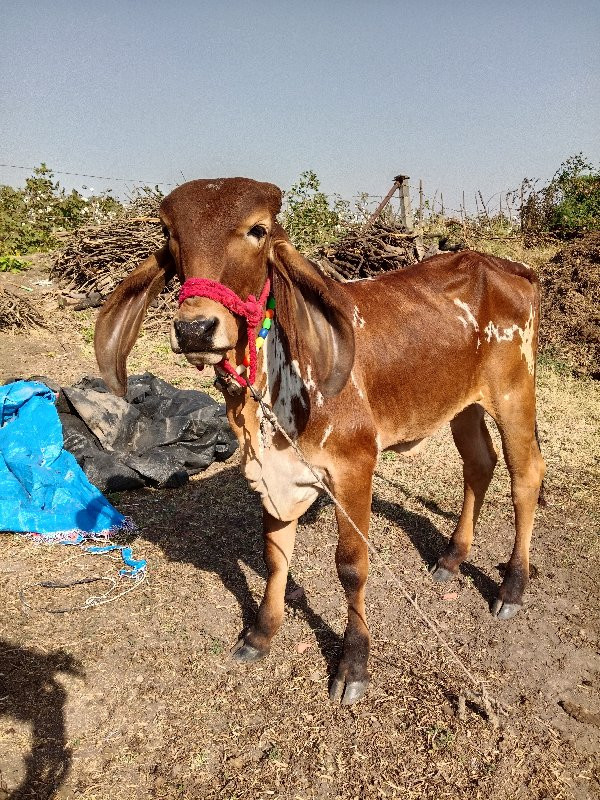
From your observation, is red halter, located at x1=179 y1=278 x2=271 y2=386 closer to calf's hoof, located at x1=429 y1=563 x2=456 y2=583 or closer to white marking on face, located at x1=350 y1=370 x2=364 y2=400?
white marking on face, located at x1=350 y1=370 x2=364 y2=400

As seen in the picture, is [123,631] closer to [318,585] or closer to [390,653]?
[318,585]

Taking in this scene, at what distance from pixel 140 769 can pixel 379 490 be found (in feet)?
10.2

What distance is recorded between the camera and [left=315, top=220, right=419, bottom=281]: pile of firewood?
11.2 meters

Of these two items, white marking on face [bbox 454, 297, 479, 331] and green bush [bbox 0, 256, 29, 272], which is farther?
green bush [bbox 0, 256, 29, 272]

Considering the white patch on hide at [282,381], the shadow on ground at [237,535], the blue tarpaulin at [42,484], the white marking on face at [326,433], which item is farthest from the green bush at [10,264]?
the white marking on face at [326,433]

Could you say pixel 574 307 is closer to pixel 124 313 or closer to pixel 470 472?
pixel 470 472

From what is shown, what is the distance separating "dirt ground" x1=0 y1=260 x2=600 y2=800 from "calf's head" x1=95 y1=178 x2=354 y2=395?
1627 millimetres

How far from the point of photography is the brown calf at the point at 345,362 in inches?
87.4

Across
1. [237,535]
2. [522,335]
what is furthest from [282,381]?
[237,535]

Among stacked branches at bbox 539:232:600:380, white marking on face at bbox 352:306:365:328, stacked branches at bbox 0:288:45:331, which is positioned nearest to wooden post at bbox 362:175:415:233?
stacked branches at bbox 539:232:600:380

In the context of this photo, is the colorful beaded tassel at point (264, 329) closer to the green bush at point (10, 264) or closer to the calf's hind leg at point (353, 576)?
the calf's hind leg at point (353, 576)

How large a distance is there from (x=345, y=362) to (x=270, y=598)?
1632 millimetres

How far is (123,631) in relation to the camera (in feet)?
11.7

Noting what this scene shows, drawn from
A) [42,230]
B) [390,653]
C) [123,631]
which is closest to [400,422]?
[390,653]
